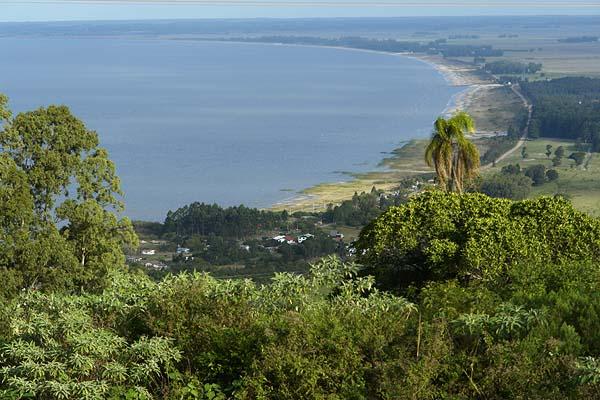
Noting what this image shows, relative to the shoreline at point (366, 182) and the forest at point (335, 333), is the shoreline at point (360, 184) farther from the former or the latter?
the forest at point (335, 333)

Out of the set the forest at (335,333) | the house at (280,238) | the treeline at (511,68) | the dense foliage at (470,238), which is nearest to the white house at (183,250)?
the house at (280,238)

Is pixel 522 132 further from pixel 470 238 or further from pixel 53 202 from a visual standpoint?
→ pixel 470 238

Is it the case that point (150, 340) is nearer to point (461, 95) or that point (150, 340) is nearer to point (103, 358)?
point (103, 358)

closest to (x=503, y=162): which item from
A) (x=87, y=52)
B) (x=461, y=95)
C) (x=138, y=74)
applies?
(x=461, y=95)

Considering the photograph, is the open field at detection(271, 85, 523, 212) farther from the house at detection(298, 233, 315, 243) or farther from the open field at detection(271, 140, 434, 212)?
the house at detection(298, 233, 315, 243)

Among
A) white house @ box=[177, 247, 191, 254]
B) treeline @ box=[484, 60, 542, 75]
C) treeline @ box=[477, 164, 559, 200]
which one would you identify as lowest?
treeline @ box=[484, 60, 542, 75]

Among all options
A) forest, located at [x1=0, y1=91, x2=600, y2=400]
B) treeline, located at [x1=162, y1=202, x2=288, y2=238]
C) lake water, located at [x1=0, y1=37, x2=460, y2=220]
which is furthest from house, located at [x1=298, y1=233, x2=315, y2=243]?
forest, located at [x1=0, y1=91, x2=600, y2=400]

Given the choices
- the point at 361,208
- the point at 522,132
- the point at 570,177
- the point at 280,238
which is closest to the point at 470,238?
the point at 280,238
